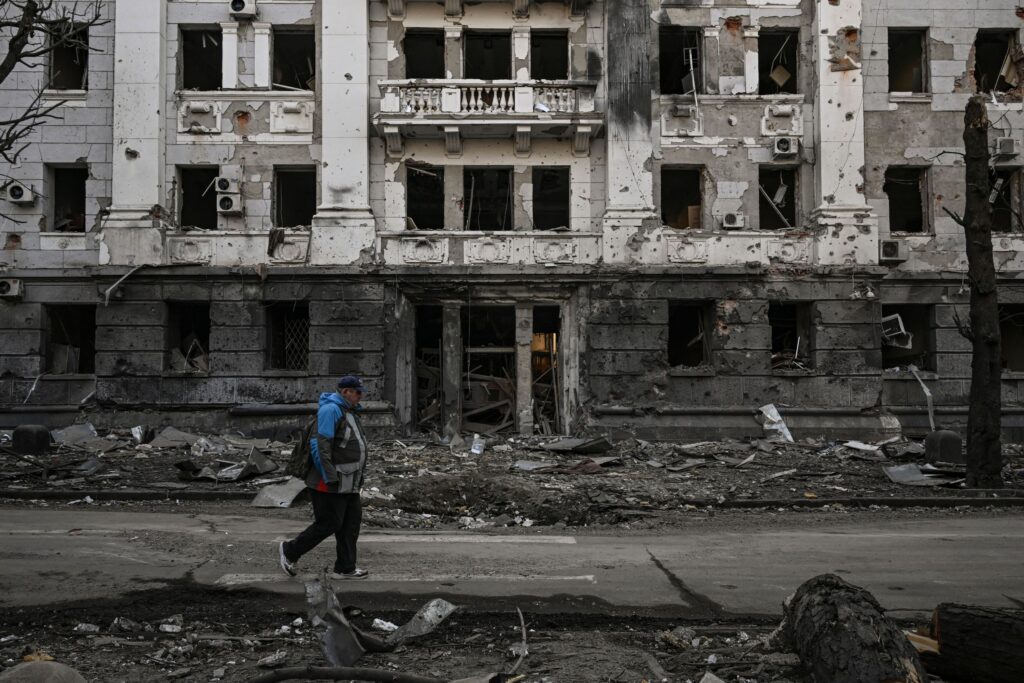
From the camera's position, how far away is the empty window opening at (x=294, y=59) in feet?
60.8

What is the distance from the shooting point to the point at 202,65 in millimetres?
18828

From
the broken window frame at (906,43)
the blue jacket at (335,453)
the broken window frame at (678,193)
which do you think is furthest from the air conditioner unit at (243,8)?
the broken window frame at (906,43)

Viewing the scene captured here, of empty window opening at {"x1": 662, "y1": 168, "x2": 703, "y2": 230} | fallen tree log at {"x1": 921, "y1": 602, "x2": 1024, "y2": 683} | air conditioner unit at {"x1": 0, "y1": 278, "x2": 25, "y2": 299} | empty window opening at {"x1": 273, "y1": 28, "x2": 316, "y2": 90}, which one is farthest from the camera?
empty window opening at {"x1": 662, "y1": 168, "x2": 703, "y2": 230}

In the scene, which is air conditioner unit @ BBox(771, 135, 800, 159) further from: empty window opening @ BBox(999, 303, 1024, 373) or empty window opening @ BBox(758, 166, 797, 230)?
empty window opening @ BBox(999, 303, 1024, 373)

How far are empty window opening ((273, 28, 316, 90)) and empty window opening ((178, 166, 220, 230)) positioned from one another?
9.40 ft

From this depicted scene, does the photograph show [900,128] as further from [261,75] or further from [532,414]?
[261,75]

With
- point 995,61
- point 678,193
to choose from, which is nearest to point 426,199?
point 678,193

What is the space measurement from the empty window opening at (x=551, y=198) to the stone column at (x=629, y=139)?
1.21 m

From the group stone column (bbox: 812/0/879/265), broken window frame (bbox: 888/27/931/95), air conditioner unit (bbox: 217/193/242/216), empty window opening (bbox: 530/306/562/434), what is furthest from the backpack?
broken window frame (bbox: 888/27/931/95)

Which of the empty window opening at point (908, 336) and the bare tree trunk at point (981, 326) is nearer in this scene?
the bare tree trunk at point (981, 326)

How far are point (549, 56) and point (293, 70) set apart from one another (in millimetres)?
6303

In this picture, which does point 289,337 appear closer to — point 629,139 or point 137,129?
point 137,129

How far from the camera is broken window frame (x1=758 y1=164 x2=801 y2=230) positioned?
18531mm

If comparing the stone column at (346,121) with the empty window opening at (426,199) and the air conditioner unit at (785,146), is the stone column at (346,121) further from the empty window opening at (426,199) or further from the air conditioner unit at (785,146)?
the air conditioner unit at (785,146)
